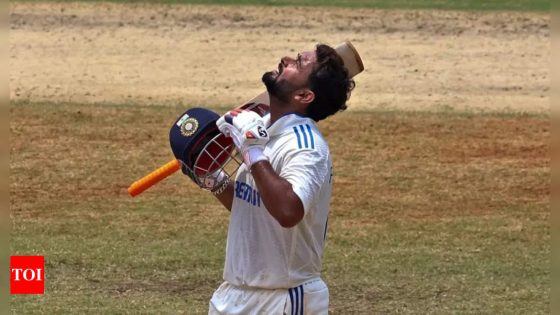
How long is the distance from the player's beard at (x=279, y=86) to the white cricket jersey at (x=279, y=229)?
0.10 metres

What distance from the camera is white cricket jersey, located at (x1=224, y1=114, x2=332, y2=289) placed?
246 inches

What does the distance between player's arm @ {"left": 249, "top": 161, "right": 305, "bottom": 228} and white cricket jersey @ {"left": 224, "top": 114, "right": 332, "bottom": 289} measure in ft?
0.65

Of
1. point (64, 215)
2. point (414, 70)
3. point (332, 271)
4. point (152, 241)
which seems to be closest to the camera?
point (332, 271)

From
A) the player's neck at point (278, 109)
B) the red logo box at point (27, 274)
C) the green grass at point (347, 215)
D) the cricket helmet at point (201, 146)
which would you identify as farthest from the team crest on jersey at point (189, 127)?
the red logo box at point (27, 274)

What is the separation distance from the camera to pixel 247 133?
612 cm

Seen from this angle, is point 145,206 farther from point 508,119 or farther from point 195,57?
point 195,57

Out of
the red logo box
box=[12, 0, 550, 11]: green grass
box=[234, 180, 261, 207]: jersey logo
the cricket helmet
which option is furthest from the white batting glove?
box=[12, 0, 550, 11]: green grass

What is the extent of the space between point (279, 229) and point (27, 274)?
4.60 m

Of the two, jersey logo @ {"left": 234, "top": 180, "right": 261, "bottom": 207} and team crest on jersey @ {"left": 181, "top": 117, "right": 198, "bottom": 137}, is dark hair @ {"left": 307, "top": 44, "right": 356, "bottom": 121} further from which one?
team crest on jersey @ {"left": 181, "top": 117, "right": 198, "bottom": 137}

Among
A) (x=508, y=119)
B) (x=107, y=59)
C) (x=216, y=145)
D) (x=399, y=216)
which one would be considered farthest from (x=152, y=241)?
(x=107, y=59)

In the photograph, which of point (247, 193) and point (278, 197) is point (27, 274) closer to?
point (247, 193)

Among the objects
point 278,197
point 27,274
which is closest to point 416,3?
point 27,274

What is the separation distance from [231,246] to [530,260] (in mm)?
5311

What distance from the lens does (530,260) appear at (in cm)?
1125
